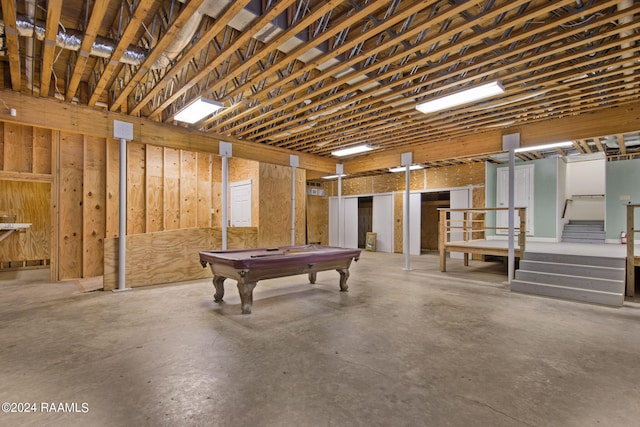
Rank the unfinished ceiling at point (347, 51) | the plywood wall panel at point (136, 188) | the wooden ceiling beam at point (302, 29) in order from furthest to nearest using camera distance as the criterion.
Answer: the plywood wall panel at point (136, 188) → the unfinished ceiling at point (347, 51) → the wooden ceiling beam at point (302, 29)

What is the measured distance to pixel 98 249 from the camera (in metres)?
6.14

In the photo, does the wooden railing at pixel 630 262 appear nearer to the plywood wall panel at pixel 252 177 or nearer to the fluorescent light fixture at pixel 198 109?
the fluorescent light fixture at pixel 198 109

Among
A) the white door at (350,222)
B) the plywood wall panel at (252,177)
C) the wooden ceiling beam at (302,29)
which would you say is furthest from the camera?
the white door at (350,222)

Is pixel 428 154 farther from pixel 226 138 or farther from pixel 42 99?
pixel 42 99

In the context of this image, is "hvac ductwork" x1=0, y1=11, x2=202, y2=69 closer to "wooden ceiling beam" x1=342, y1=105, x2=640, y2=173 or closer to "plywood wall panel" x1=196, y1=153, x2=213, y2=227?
"plywood wall panel" x1=196, y1=153, x2=213, y2=227

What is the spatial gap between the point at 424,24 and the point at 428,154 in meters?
4.75

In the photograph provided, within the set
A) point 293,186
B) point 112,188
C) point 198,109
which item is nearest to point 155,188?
point 112,188

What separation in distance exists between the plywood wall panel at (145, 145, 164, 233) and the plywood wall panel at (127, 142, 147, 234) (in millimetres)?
98

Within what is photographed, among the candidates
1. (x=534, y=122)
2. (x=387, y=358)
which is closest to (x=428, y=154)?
(x=534, y=122)

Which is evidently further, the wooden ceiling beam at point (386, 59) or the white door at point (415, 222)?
the white door at point (415, 222)

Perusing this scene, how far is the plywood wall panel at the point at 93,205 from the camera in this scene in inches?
237

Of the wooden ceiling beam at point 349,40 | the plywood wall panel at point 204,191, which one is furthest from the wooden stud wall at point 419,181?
the wooden ceiling beam at point 349,40

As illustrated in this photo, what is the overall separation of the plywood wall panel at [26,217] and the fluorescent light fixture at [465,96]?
860cm

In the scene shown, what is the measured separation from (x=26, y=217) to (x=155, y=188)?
122 inches
